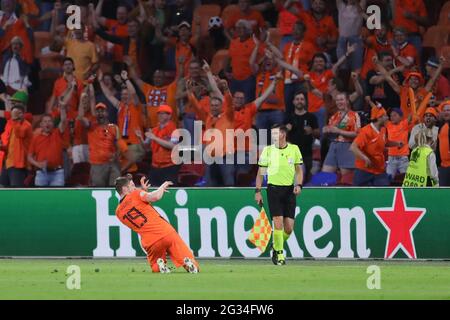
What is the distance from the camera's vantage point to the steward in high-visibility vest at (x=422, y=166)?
21688mm

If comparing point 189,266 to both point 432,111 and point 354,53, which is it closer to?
point 432,111

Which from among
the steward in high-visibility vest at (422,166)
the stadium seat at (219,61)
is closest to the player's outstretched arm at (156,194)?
the steward in high-visibility vest at (422,166)

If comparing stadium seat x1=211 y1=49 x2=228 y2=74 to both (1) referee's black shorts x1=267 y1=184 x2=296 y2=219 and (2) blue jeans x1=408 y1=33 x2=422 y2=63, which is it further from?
(1) referee's black shorts x1=267 y1=184 x2=296 y2=219

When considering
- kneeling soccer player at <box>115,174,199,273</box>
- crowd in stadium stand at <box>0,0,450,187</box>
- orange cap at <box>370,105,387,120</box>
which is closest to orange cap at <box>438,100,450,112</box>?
crowd in stadium stand at <box>0,0,450,187</box>

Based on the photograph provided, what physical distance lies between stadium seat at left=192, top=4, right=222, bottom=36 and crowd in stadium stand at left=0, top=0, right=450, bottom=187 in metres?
0.03

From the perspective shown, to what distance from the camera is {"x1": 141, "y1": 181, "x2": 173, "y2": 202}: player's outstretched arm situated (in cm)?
1738

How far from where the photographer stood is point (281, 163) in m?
19.7

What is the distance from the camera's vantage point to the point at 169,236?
17.7m

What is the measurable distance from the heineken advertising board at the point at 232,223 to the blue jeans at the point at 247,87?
2.57 metres

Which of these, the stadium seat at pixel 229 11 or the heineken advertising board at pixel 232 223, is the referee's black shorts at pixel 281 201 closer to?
the heineken advertising board at pixel 232 223

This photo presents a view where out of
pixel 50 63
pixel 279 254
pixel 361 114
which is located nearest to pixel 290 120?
pixel 361 114

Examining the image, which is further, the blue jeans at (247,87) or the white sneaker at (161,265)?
the blue jeans at (247,87)

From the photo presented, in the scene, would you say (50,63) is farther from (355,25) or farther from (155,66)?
(355,25)

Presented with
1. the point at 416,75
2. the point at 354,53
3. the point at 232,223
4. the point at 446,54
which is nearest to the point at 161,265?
the point at 232,223
